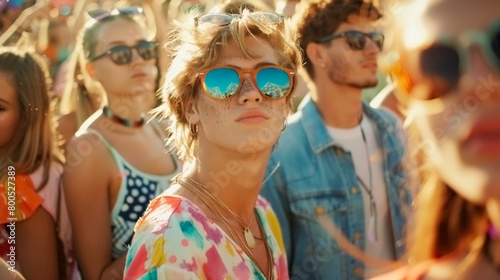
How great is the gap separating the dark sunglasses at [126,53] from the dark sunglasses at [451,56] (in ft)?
8.71

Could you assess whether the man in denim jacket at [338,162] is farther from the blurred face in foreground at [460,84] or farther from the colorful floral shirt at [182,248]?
the blurred face in foreground at [460,84]

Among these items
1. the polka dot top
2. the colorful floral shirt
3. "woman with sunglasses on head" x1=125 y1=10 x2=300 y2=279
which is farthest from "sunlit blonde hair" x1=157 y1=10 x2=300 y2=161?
the polka dot top

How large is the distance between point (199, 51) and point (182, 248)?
613mm

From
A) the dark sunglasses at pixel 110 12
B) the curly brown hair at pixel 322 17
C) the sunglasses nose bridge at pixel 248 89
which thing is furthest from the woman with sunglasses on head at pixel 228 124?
the dark sunglasses at pixel 110 12

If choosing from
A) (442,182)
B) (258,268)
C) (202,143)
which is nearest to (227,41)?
(202,143)

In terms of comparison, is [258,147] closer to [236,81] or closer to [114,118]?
[236,81]

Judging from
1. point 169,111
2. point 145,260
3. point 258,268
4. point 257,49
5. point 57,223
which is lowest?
point 57,223

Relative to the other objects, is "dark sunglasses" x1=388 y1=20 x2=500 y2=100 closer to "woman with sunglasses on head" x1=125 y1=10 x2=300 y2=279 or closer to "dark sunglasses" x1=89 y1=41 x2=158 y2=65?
"woman with sunglasses on head" x1=125 y1=10 x2=300 y2=279

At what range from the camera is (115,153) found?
312 cm

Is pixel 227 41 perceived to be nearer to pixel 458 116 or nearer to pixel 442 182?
pixel 442 182

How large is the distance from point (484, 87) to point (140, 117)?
273 centimetres

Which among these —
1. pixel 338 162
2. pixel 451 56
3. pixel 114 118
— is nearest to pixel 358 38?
pixel 338 162

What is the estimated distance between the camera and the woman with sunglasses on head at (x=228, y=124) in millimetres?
1873

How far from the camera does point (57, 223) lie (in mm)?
2961
